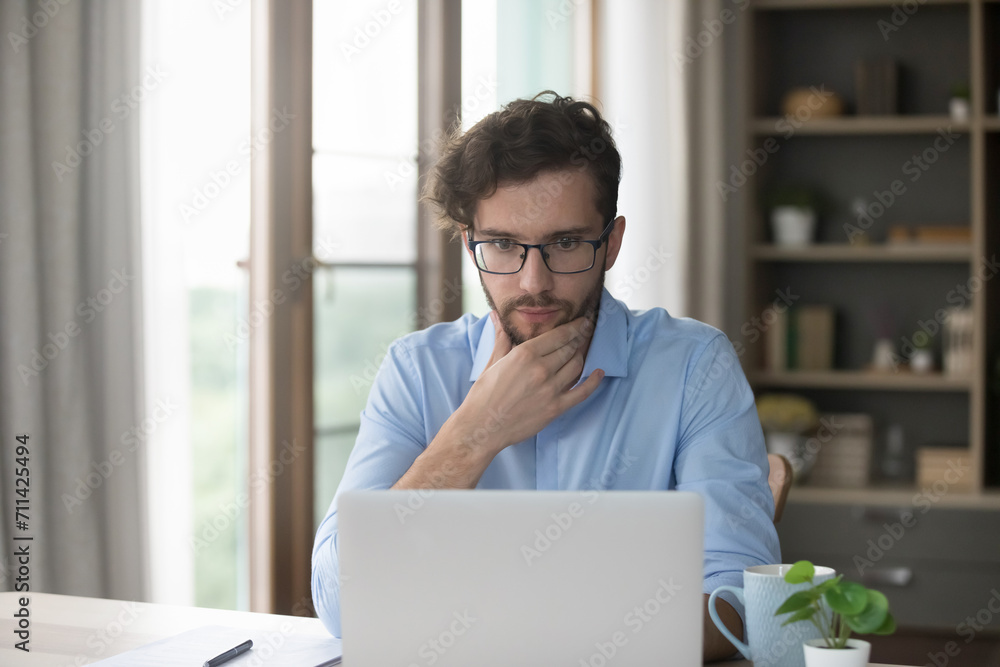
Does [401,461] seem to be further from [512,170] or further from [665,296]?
[665,296]

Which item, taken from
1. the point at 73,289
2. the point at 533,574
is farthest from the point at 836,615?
the point at 73,289

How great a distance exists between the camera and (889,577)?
10.9 ft

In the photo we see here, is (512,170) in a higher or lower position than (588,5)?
lower

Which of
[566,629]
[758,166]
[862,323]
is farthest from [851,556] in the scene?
[566,629]

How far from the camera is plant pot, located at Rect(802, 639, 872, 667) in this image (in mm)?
902

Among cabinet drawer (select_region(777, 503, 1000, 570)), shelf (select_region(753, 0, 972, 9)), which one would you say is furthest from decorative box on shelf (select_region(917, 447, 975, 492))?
shelf (select_region(753, 0, 972, 9))

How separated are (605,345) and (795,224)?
2332 millimetres

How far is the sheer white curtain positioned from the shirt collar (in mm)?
1788

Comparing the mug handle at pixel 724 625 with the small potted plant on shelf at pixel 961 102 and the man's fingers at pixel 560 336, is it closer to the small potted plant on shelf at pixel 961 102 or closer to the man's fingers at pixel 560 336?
the man's fingers at pixel 560 336

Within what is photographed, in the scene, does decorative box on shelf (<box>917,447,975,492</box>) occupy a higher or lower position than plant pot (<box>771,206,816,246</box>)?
lower

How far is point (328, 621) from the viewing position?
1215 millimetres

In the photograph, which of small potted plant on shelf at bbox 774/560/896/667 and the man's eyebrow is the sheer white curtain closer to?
the man's eyebrow

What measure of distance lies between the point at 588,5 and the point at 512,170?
2.24m

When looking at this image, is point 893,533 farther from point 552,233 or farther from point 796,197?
point 552,233
